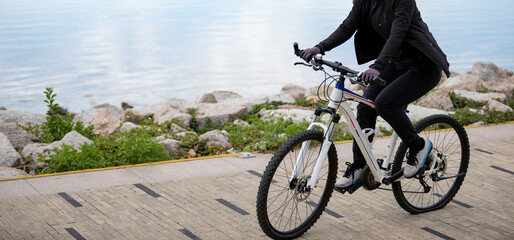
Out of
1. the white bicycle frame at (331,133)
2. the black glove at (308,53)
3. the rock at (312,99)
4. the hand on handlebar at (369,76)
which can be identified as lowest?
the rock at (312,99)

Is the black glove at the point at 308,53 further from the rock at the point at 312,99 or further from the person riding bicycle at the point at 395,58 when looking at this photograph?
the rock at the point at 312,99

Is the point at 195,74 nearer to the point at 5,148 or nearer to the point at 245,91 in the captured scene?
the point at 245,91

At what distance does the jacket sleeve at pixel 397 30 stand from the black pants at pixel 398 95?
29 cm

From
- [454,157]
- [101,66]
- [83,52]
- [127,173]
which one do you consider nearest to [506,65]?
[101,66]

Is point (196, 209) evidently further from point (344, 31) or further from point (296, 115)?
point (296, 115)

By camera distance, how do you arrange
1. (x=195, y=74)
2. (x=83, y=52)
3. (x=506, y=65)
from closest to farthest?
(x=195, y=74) < (x=506, y=65) < (x=83, y=52)

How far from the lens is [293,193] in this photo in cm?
418

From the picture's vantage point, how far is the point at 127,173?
5668 millimetres

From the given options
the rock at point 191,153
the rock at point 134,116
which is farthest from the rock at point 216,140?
the rock at point 134,116

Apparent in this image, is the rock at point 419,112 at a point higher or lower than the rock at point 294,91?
higher

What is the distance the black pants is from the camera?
14.3 feet

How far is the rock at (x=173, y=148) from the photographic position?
682 cm

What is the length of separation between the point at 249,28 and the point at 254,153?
89.7ft

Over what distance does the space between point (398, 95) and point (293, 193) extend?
3.25ft
